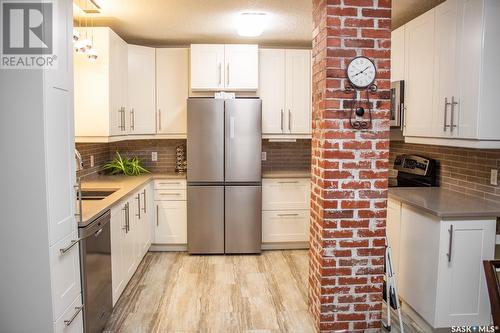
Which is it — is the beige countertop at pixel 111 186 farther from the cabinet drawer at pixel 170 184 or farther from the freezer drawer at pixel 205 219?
the freezer drawer at pixel 205 219

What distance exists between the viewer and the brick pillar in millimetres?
2564

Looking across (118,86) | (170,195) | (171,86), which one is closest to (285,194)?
(170,195)

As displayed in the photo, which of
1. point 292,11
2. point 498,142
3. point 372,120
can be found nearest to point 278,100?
point 292,11

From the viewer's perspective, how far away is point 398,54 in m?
3.68

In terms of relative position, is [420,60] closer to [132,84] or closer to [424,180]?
[424,180]

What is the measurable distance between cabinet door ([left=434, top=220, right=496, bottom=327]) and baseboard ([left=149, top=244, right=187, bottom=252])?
2.88 meters

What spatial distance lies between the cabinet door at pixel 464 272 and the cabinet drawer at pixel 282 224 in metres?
2.16

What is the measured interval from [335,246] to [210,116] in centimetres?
228

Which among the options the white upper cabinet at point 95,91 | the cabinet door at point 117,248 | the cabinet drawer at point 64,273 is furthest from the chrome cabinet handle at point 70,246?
the white upper cabinet at point 95,91

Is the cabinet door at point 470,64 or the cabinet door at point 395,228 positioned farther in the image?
the cabinet door at point 395,228

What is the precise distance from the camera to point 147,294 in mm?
3498

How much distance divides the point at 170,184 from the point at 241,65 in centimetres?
158

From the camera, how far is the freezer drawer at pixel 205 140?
441cm

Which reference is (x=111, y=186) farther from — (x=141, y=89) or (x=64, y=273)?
(x=64, y=273)
